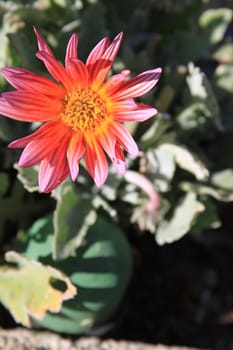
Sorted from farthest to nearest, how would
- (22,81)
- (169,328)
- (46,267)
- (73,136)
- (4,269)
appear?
(169,328) → (4,269) → (46,267) → (73,136) → (22,81)

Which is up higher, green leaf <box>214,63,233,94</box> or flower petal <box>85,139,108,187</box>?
flower petal <box>85,139,108,187</box>

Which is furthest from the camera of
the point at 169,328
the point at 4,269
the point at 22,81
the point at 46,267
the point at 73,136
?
the point at 169,328

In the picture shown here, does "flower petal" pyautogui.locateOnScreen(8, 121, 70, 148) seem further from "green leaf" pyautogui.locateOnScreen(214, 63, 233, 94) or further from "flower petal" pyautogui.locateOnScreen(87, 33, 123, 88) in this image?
"green leaf" pyautogui.locateOnScreen(214, 63, 233, 94)

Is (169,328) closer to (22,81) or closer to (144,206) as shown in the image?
(144,206)

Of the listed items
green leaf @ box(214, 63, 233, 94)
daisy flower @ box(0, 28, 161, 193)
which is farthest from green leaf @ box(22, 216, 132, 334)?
green leaf @ box(214, 63, 233, 94)

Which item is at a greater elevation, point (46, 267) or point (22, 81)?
point (22, 81)

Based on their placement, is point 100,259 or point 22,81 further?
point 100,259

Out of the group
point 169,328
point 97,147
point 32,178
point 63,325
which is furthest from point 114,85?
point 169,328
